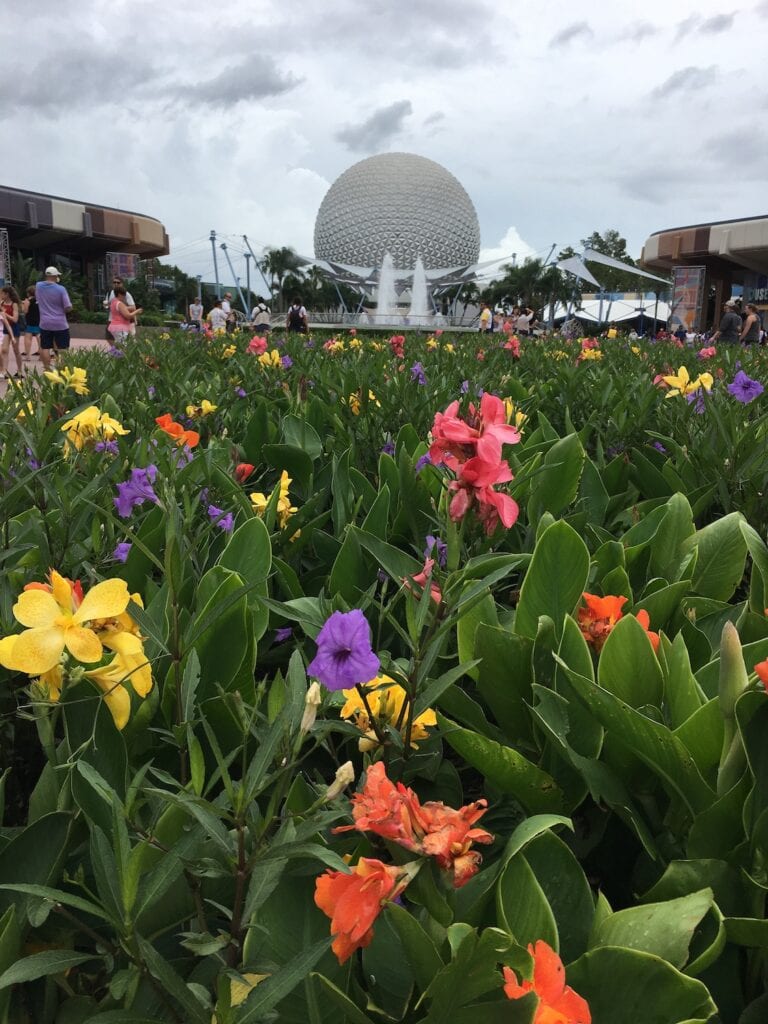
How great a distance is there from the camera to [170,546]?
84cm

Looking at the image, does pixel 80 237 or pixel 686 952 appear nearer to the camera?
pixel 686 952

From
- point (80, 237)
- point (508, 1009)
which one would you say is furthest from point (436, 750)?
point (80, 237)

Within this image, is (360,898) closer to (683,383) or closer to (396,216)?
(683,383)

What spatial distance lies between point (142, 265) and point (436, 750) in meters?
54.3

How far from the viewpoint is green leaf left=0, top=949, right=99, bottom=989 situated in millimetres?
581

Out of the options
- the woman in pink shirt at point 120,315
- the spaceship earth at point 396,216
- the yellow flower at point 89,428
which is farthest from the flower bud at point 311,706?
the spaceship earth at point 396,216

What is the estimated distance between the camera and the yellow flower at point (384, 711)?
2.85 ft

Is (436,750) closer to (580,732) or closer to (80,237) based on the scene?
(580,732)

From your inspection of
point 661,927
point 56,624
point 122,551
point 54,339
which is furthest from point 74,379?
point 54,339

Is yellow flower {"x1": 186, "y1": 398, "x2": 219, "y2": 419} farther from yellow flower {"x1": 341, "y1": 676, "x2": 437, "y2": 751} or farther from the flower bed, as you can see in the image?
yellow flower {"x1": 341, "y1": 676, "x2": 437, "y2": 751}

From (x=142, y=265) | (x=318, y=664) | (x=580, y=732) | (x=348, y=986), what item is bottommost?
(x=348, y=986)

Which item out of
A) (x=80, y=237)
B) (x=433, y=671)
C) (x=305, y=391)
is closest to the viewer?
(x=433, y=671)

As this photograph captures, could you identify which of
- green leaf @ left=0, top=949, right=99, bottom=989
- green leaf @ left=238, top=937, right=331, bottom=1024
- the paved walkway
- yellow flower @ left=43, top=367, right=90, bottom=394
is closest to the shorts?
the paved walkway

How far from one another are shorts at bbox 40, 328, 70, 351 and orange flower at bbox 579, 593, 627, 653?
1125 centimetres
